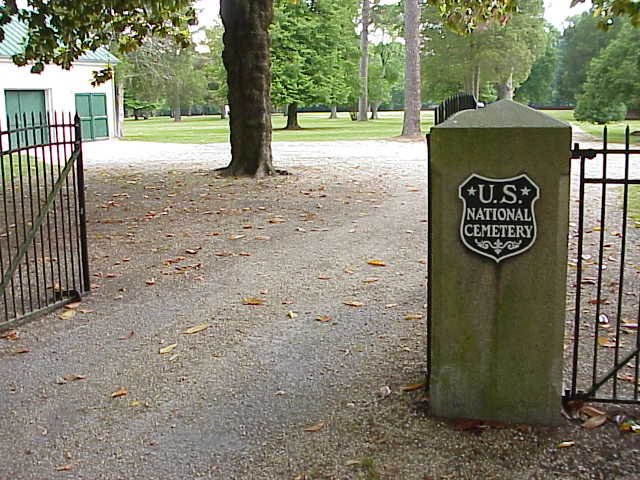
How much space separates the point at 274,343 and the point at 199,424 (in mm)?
1495

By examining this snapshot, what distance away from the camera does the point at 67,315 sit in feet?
23.6

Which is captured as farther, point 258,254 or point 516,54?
point 516,54

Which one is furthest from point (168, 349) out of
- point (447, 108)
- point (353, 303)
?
point (447, 108)

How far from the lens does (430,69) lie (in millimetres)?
43438

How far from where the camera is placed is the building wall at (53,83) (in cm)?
3328

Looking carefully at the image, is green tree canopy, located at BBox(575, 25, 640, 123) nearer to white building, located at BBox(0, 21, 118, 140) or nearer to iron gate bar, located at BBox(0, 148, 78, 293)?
white building, located at BBox(0, 21, 118, 140)

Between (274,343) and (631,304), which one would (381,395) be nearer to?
(274,343)

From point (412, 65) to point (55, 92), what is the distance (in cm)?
1569

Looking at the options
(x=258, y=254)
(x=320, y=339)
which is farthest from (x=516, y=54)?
(x=320, y=339)

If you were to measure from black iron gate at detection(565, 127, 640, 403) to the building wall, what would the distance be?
27699 mm

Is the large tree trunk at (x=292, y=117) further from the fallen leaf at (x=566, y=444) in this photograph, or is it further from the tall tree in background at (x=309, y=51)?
the fallen leaf at (x=566, y=444)

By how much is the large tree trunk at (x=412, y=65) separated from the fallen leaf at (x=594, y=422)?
30.0 meters

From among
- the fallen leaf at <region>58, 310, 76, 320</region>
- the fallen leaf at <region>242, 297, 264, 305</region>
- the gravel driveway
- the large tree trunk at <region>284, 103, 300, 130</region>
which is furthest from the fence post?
the large tree trunk at <region>284, 103, 300, 130</region>

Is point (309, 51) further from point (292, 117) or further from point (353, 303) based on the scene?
point (353, 303)
